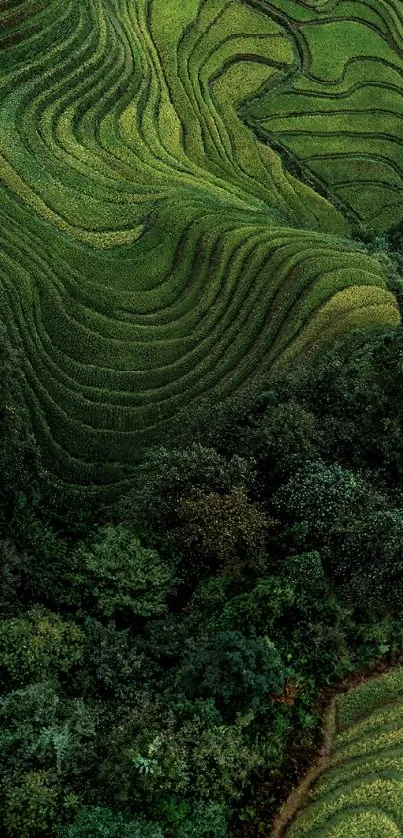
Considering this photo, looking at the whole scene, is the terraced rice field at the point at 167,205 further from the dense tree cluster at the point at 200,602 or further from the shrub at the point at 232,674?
the shrub at the point at 232,674

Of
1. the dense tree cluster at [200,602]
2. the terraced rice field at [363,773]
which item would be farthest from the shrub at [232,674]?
the terraced rice field at [363,773]

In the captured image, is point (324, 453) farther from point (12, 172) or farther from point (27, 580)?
point (12, 172)

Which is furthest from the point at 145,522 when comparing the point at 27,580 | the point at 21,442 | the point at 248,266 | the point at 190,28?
the point at 190,28

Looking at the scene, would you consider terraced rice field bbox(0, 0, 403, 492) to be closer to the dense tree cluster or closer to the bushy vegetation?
the bushy vegetation

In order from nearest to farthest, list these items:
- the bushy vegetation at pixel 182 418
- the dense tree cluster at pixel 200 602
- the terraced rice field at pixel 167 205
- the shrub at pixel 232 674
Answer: the dense tree cluster at pixel 200 602
the bushy vegetation at pixel 182 418
the shrub at pixel 232 674
the terraced rice field at pixel 167 205

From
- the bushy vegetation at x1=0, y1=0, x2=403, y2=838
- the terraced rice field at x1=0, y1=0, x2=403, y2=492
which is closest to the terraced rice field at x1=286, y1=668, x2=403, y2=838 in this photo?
the bushy vegetation at x1=0, y1=0, x2=403, y2=838

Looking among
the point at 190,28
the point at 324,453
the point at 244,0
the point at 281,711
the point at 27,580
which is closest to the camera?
the point at 281,711
